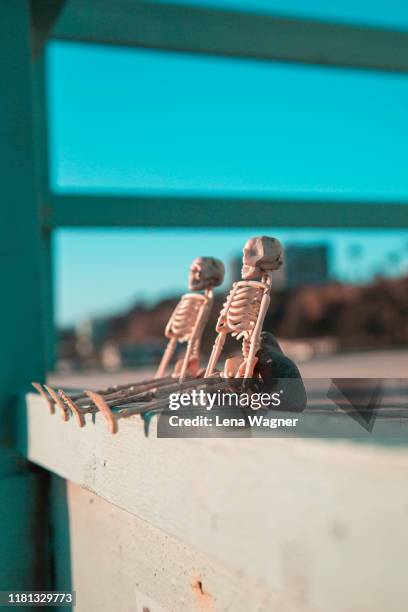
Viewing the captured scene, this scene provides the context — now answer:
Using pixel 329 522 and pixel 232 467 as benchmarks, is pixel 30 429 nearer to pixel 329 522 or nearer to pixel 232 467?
pixel 232 467

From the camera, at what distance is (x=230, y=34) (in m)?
3.30

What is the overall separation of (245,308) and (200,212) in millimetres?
2185

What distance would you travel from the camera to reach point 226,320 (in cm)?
138

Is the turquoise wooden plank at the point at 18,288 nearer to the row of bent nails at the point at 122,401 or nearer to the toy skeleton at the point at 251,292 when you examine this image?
the row of bent nails at the point at 122,401

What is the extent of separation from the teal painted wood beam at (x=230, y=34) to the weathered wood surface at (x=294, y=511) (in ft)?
7.48

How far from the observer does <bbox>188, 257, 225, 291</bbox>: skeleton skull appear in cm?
171

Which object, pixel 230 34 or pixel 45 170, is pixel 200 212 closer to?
pixel 230 34

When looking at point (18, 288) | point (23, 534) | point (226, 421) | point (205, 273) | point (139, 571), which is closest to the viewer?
point (226, 421)

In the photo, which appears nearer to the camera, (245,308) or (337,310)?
(245,308)

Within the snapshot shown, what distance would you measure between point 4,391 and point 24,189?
0.73 meters

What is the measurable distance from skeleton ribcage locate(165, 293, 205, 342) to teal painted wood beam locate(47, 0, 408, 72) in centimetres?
160

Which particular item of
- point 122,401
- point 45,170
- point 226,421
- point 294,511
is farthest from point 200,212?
point 294,511

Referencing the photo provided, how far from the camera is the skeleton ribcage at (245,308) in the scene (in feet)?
4.38

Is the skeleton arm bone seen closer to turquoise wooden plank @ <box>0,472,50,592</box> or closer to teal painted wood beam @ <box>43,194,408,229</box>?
turquoise wooden plank @ <box>0,472,50,592</box>
